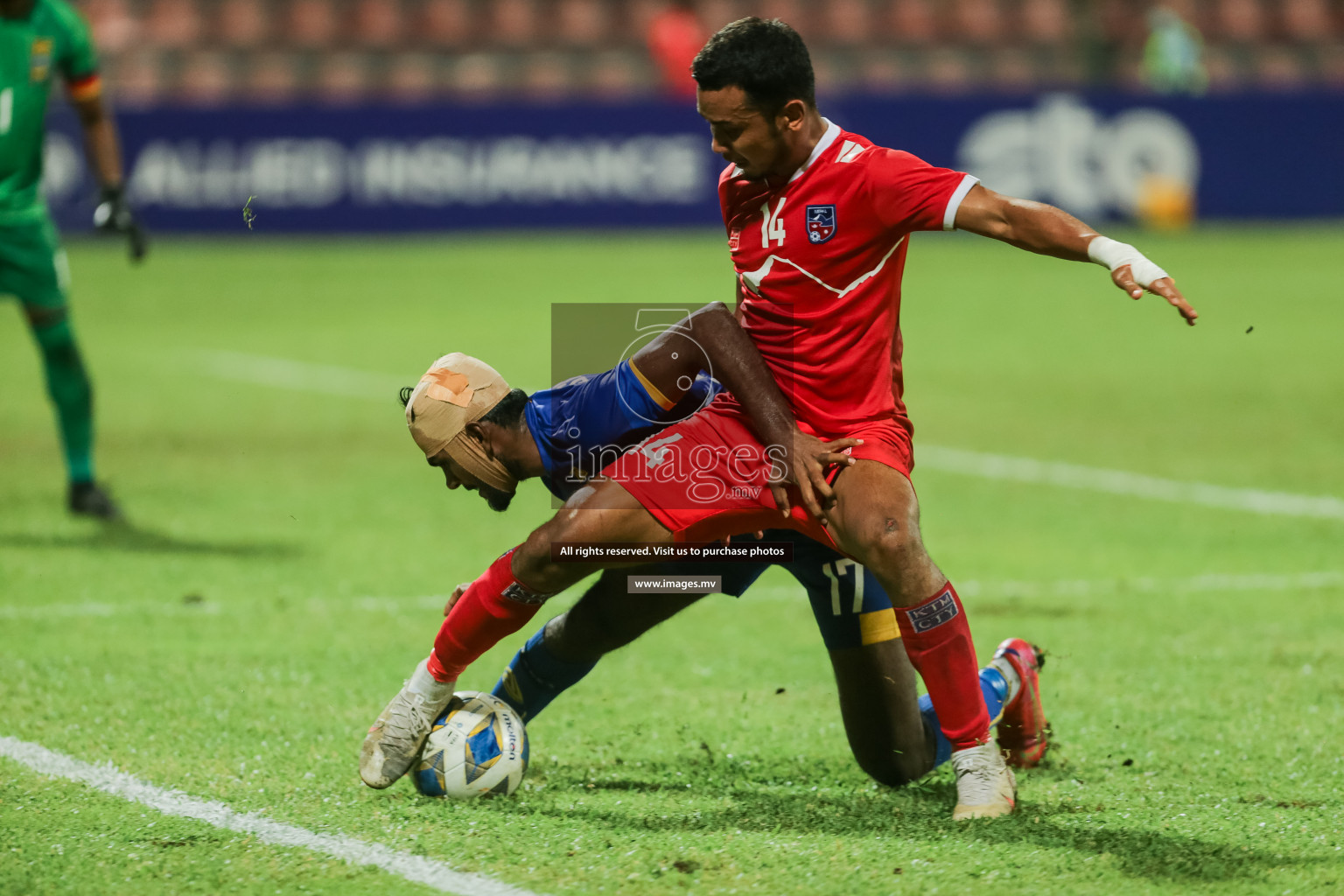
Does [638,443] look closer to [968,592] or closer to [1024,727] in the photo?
[1024,727]

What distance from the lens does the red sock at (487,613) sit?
166 inches

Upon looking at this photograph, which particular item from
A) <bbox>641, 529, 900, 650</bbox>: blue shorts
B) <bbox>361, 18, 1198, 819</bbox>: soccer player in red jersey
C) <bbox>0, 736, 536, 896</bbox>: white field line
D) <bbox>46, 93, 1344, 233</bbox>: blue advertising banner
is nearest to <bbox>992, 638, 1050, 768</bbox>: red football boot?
<bbox>641, 529, 900, 650</bbox>: blue shorts

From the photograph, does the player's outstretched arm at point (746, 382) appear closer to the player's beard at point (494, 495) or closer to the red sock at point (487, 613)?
the player's beard at point (494, 495)

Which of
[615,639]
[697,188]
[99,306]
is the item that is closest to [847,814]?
[615,639]

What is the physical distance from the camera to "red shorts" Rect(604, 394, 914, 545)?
13.6 feet

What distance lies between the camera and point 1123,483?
9.06 meters

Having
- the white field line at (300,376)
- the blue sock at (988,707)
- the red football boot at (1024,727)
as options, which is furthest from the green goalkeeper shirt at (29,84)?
the red football boot at (1024,727)

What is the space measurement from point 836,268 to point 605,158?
17.5m

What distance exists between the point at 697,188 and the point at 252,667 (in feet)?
54.3

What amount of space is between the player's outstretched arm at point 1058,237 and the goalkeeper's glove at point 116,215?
5441 millimetres

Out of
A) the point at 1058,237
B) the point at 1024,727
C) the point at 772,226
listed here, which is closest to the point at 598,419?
the point at 772,226

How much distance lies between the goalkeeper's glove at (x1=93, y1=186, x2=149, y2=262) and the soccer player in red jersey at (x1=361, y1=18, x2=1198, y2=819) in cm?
474

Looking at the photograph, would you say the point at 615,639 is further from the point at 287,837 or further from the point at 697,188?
the point at 697,188

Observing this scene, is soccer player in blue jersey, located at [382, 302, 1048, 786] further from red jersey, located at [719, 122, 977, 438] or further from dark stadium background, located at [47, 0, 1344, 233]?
dark stadium background, located at [47, 0, 1344, 233]
